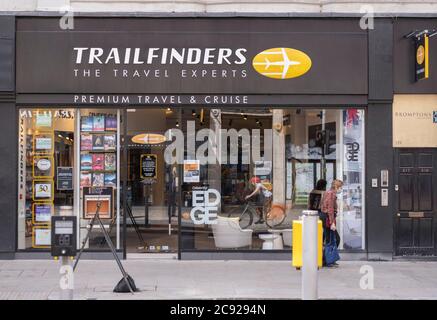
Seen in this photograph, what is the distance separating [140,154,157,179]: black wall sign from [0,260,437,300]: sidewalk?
179 cm

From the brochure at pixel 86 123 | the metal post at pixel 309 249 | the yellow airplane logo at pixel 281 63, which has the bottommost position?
the metal post at pixel 309 249

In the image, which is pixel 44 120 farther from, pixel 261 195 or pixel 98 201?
pixel 261 195

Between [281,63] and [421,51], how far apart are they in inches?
112

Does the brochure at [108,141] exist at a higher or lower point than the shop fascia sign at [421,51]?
lower

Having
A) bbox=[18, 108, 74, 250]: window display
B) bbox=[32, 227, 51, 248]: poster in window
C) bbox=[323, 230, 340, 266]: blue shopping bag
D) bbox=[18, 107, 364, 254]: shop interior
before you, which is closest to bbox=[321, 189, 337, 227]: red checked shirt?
bbox=[323, 230, 340, 266]: blue shopping bag

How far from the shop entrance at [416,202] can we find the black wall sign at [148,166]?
5.10 meters

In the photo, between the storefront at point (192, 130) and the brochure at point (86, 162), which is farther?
the brochure at point (86, 162)

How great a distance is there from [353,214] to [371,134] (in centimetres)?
174

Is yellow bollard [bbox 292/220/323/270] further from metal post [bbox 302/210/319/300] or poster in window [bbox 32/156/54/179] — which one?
poster in window [bbox 32/156/54/179]

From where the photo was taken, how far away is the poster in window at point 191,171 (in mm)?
13500

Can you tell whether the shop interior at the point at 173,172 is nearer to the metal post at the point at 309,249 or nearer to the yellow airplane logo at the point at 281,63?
the yellow airplane logo at the point at 281,63

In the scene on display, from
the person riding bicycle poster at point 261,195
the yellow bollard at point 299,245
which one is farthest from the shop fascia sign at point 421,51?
the yellow bollard at point 299,245

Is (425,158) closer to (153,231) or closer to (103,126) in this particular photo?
(153,231)

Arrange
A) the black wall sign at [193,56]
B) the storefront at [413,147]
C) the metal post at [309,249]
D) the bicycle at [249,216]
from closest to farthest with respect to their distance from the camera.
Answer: the metal post at [309,249] < the black wall sign at [193,56] < the storefront at [413,147] < the bicycle at [249,216]
